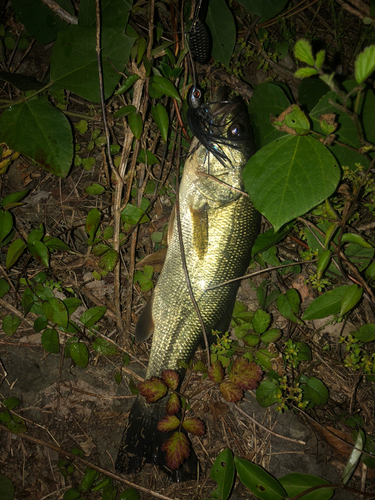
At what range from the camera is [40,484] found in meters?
2.61

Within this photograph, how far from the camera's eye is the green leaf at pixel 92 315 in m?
2.68

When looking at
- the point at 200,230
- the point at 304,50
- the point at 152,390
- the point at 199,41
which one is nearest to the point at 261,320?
the point at 200,230

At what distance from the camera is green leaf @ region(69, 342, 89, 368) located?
8.63ft

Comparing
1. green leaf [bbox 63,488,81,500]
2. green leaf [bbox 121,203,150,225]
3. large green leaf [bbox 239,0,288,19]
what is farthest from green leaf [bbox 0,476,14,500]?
large green leaf [bbox 239,0,288,19]

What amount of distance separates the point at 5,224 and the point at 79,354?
4.13 feet

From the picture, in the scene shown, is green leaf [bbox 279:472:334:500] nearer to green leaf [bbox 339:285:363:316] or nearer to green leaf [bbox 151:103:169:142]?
green leaf [bbox 339:285:363:316]

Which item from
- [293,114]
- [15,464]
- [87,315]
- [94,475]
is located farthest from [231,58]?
[15,464]

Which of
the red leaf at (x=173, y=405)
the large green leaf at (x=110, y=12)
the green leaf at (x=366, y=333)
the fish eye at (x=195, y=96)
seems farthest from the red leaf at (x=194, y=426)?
the large green leaf at (x=110, y=12)

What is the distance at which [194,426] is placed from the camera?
2.44 m

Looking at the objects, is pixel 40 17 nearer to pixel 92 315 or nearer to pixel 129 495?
pixel 92 315

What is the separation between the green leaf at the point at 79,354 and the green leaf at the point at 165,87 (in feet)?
7.12

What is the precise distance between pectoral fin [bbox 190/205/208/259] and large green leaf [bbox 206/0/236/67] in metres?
1.33

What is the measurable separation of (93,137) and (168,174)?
29.6 inches

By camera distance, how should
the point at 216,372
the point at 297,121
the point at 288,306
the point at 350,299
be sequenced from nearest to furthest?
the point at 297,121 < the point at 350,299 < the point at 216,372 < the point at 288,306
